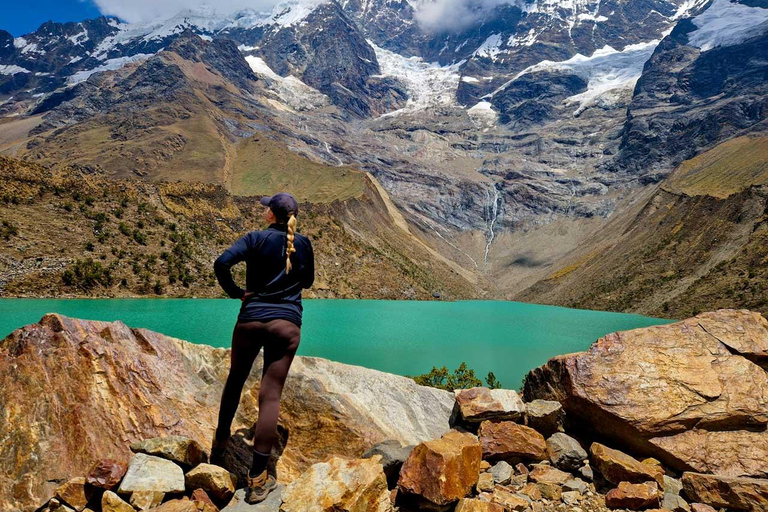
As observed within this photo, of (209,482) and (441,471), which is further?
(441,471)

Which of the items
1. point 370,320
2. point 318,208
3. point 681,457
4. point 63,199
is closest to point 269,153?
point 318,208

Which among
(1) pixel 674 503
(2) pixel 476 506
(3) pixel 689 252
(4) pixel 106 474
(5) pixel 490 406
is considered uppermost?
(4) pixel 106 474

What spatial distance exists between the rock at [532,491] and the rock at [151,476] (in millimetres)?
4611

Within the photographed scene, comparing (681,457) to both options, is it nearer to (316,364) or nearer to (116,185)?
(316,364)

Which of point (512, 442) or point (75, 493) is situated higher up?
point (75, 493)

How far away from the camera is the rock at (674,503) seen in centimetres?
576

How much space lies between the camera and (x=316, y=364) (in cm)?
858

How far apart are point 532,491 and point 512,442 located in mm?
1028

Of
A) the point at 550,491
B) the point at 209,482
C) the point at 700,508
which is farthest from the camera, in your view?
the point at 550,491

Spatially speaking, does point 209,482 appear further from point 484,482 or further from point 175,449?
point 484,482

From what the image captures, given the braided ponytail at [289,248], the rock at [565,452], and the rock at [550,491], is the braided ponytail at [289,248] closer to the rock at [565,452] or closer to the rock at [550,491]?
the rock at [550,491]

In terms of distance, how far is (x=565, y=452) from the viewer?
7141 millimetres

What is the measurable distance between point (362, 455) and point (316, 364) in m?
2.16

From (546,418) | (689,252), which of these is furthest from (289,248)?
(689,252)
